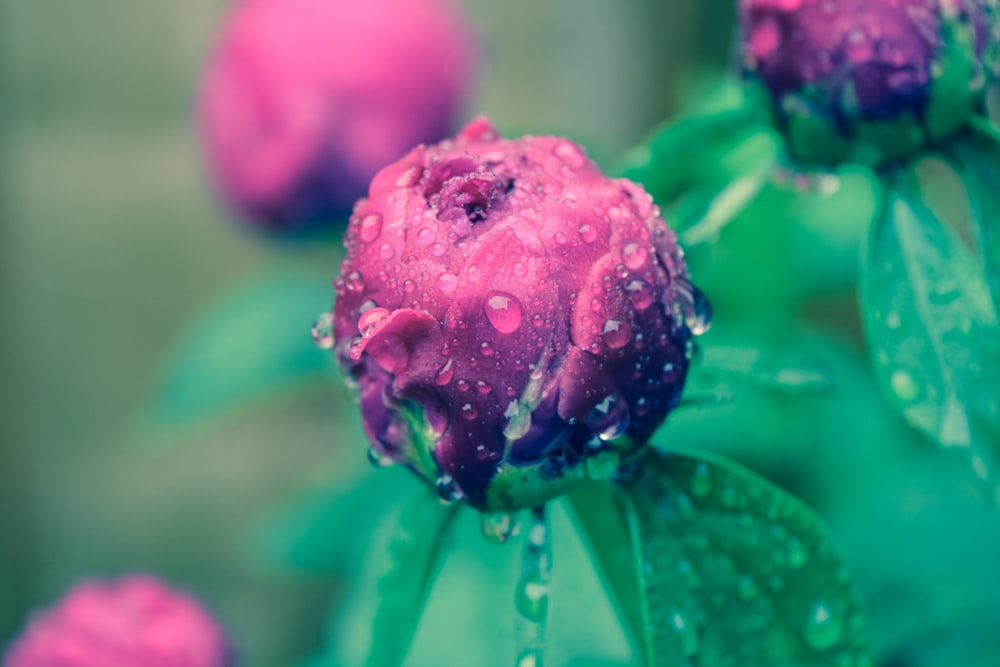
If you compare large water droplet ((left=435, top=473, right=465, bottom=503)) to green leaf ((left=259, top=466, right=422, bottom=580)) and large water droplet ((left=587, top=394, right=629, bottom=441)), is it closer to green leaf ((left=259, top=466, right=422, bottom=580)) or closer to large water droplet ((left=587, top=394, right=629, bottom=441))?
large water droplet ((left=587, top=394, right=629, bottom=441))

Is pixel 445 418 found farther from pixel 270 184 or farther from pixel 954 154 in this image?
pixel 270 184

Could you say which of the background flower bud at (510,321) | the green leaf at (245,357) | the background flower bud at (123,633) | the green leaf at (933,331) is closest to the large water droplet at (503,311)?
the background flower bud at (510,321)

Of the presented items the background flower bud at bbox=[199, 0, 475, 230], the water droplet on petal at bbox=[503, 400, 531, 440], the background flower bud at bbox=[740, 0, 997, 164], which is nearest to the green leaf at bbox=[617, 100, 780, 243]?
the background flower bud at bbox=[740, 0, 997, 164]

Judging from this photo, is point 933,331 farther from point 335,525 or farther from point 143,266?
point 143,266

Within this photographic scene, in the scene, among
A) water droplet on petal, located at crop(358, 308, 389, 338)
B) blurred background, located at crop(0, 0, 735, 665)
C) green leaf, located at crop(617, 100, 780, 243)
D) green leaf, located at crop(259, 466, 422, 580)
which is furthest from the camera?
blurred background, located at crop(0, 0, 735, 665)

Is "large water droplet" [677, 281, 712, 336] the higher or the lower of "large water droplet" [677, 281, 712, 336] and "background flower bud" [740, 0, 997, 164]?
the lower

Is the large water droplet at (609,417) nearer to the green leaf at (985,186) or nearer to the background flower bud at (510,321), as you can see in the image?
the background flower bud at (510,321)
